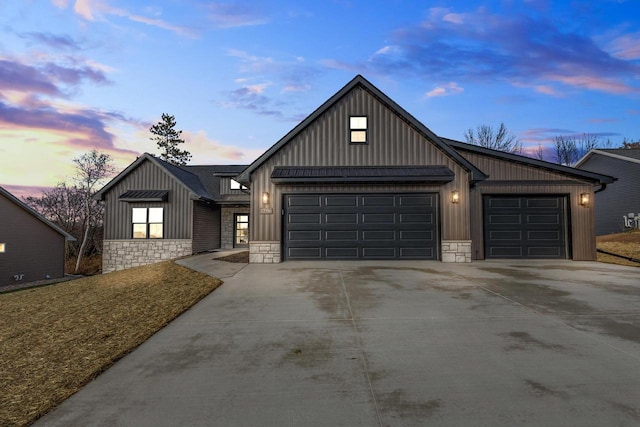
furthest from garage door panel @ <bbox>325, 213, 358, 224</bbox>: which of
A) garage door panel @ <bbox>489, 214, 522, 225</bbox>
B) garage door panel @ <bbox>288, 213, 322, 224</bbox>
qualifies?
garage door panel @ <bbox>489, 214, 522, 225</bbox>

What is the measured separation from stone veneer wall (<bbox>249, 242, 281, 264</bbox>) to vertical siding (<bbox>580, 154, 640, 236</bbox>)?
1011 inches

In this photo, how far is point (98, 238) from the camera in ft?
91.0

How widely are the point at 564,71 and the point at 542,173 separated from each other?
28.1 feet

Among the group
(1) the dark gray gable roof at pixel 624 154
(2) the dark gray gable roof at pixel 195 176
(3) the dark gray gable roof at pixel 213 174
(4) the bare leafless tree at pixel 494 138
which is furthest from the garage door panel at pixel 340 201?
(4) the bare leafless tree at pixel 494 138

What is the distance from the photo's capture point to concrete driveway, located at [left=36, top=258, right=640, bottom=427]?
2.50m

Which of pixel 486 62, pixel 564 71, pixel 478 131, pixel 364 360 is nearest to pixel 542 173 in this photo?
pixel 564 71

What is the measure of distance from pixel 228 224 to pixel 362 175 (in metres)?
11.8

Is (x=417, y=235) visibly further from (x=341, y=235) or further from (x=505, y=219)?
(x=505, y=219)

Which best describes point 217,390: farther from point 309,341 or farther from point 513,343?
point 513,343

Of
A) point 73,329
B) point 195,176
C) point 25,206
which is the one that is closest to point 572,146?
point 195,176

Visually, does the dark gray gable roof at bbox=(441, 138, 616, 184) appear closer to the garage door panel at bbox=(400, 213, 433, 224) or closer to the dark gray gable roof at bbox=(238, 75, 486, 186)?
the dark gray gable roof at bbox=(238, 75, 486, 186)

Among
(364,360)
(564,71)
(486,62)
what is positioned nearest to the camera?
(364,360)

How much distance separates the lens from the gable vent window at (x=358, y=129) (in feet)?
40.7

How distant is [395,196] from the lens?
12.1 m
